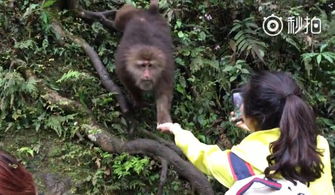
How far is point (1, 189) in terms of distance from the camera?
4.73 feet

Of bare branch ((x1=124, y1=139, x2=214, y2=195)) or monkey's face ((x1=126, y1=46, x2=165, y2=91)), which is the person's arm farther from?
monkey's face ((x1=126, y1=46, x2=165, y2=91))

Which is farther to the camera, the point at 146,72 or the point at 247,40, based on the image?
the point at 247,40

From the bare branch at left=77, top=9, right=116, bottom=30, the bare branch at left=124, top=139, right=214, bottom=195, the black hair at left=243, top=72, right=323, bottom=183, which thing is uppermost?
the bare branch at left=77, top=9, right=116, bottom=30

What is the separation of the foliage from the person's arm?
1750 mm

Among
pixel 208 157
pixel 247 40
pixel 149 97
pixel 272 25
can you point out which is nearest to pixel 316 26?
pixel 272 25

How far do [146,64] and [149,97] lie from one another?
0.58 meters

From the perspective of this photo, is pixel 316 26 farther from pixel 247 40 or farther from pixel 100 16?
pixel 100 16

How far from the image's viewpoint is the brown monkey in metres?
5.06

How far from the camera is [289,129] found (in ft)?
7.43

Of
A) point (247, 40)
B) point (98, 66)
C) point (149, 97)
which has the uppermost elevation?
point (247, 40)

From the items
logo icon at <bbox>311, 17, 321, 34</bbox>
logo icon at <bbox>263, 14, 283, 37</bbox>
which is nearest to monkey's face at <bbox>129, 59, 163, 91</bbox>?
logo icon at <bbox>263, 14, 283, 37</bbox>

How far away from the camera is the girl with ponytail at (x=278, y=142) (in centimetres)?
225

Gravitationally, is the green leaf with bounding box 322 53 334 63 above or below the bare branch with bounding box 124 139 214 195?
above

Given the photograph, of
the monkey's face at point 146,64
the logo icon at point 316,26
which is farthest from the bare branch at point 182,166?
the logo icon at point 316,26
